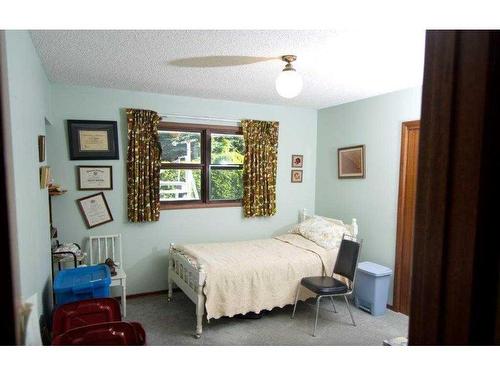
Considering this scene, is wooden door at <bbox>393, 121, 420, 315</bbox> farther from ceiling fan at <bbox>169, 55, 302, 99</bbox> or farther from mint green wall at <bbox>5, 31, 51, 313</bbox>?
mint green wall at <bbox>5, 31, 51, 313</bbox>

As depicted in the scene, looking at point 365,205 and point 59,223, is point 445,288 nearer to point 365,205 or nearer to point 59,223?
point 365,205

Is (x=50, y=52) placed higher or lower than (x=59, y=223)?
higher

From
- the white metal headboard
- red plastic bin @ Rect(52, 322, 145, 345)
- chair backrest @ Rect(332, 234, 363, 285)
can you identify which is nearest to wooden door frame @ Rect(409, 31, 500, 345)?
red plastic bin @ Rect(52, 322, 145, 345)

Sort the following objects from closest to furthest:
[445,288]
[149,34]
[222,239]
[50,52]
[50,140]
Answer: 1. [445,288]
2. [149,34]
3. [50,52]
4. [50,140]
5. [222,239]

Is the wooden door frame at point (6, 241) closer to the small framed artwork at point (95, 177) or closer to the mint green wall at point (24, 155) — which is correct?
the mint green wall at point (24, 155)

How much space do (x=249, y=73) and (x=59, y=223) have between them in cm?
255

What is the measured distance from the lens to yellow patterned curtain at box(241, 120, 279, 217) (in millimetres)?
4125

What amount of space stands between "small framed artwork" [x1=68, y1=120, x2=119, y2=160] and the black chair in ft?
8.35

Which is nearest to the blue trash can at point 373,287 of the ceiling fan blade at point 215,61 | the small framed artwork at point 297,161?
the small framed artwork at point 297,161

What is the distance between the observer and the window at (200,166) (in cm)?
388

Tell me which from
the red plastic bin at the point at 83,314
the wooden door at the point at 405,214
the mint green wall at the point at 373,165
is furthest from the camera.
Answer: the mint green wall at the point at 373,165

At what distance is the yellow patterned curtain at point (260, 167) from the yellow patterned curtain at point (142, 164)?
1.15 meters
